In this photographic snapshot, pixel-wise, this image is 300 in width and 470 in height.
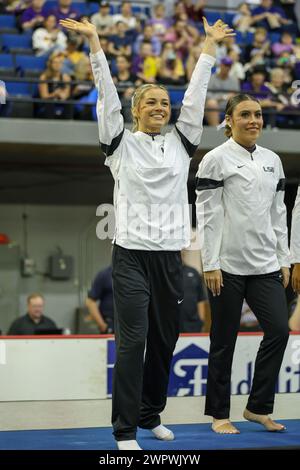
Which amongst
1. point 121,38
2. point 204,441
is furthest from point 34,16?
point 204,441

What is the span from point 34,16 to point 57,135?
3.35m

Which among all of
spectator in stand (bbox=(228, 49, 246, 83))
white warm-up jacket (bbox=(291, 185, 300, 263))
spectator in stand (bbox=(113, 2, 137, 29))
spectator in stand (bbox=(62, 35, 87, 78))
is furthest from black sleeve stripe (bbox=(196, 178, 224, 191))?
spectator in stand (bbox=(113, 2, 137, 29))

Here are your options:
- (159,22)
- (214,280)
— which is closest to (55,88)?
(159,22)

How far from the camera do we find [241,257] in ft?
19.0

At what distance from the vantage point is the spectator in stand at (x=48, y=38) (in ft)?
46.2

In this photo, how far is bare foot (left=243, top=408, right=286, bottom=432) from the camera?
19.3 ft

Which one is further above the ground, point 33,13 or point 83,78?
point 33,13

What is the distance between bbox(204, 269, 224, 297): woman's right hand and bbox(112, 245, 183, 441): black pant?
35cm

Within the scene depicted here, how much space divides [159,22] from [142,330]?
11192 millimetres

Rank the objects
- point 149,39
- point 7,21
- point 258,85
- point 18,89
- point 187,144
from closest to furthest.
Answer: point 187,144 < point 18,89 < point 258,85 < point 149,39 < point 7,21

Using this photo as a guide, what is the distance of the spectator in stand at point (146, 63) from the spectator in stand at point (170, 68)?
0.08m

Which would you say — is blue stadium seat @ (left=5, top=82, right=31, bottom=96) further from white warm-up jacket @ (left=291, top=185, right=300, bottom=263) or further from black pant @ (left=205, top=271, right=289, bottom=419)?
black pant @ (left=205, top=271, right=289, bottom=419)

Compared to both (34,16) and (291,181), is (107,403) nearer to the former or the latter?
(291,181)

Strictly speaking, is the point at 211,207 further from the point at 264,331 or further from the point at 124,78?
the point at 124,78
